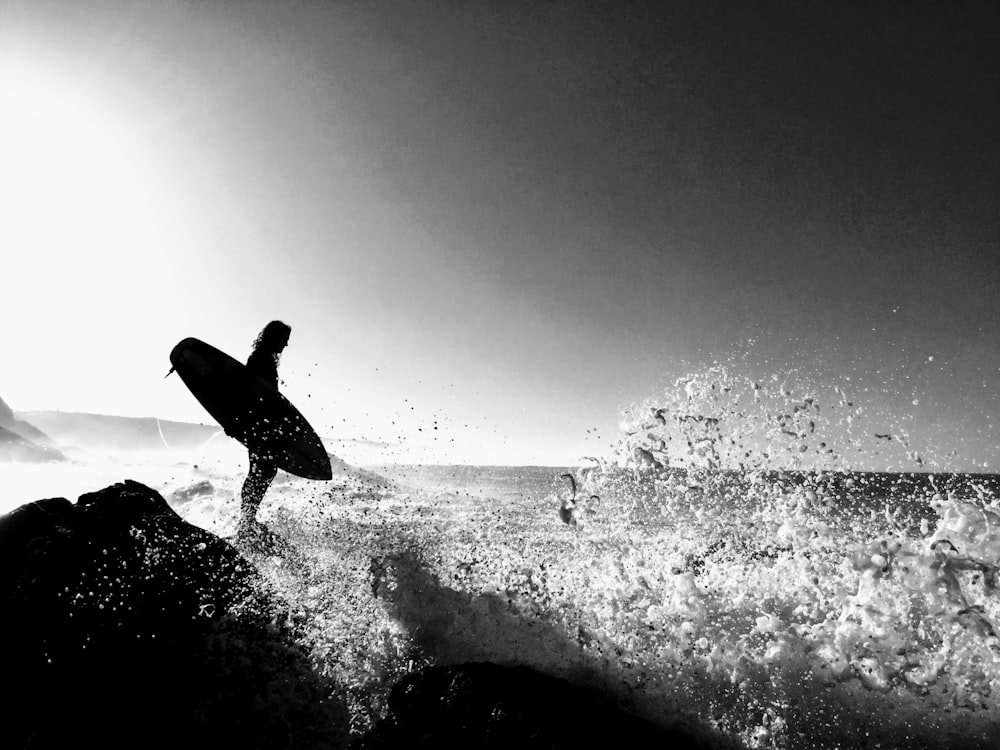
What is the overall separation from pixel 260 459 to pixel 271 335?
84.0 inches

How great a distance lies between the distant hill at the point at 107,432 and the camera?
579ft

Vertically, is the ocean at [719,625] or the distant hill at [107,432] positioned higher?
the distant hill at [107,432]

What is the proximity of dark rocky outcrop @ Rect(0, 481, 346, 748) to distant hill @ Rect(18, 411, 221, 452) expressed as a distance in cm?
19515

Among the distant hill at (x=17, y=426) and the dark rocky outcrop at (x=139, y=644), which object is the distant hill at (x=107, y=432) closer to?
the distant hill at (x=17, y=426)

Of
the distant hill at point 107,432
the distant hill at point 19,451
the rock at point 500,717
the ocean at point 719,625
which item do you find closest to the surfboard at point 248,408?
the ocean at point 719,625

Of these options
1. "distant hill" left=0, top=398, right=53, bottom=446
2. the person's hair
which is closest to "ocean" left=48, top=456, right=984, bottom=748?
the person's hair

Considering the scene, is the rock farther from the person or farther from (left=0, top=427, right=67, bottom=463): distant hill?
(left=0, top=427, right=67, bottom=463): distant hill

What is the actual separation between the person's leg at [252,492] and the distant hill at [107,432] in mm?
193642

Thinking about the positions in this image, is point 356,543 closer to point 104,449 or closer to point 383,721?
point 383,721

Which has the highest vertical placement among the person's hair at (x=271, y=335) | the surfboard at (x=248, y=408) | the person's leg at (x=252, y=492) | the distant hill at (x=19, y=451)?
the person's hair at (x=271, y=335)

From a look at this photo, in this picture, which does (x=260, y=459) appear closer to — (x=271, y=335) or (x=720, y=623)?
(x=271, y=335)

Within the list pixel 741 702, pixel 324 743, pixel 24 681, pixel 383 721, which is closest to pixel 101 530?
pixel 24 681

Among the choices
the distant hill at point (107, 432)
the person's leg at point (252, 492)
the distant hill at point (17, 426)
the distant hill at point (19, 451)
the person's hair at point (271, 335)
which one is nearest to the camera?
the person's leg at point (252, 492)

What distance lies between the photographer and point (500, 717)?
3.52 m
